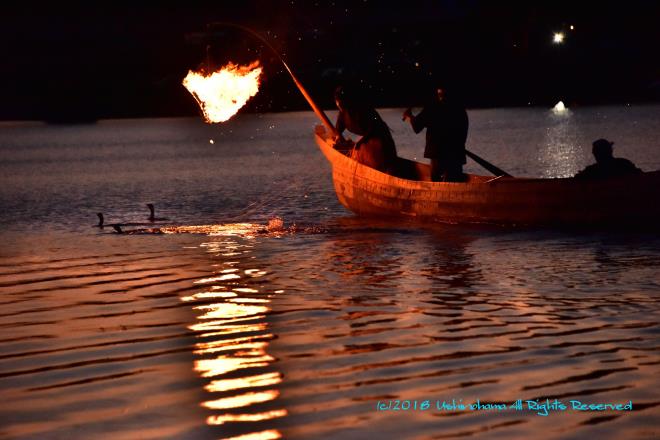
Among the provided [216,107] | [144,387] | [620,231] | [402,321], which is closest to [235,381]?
[144,387]

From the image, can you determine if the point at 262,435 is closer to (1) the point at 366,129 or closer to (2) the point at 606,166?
(2) the point at 606,166

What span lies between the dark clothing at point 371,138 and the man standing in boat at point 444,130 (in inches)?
37.9

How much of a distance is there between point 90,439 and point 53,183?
3639 cm

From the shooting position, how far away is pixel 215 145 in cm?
7869

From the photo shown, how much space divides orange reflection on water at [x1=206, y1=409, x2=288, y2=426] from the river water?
0.05ft

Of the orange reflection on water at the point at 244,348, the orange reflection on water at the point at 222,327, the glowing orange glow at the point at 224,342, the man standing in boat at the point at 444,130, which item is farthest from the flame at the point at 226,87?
the orange reflection on water at the point at 244,348

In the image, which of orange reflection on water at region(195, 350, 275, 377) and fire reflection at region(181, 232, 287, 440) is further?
orange reflection on water at region(195, 350, 275, 377)

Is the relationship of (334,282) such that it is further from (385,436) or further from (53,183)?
(53,183)

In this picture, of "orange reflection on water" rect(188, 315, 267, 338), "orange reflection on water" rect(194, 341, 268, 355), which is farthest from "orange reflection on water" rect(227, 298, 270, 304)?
"orange reflection on water" rect(194, 341, 268, 355)

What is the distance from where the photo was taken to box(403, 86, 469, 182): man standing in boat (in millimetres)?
19562

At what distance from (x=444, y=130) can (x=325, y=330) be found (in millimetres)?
8891

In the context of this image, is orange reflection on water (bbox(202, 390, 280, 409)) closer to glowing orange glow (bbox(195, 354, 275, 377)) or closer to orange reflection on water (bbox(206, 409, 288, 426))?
orange reflection on water (bbox(206, 409, 288, 426))

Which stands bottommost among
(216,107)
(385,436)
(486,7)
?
(385,436)

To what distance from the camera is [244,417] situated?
27.3 ft
